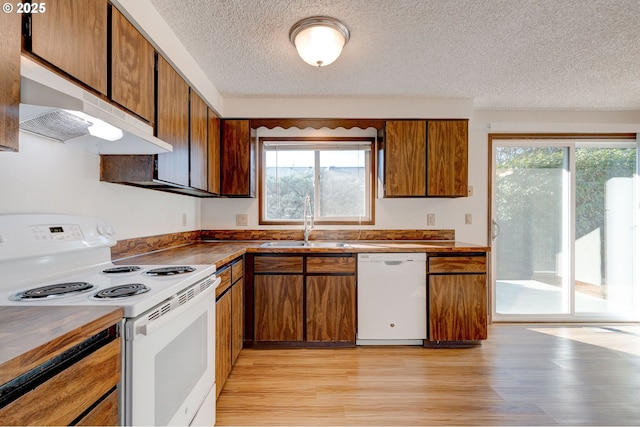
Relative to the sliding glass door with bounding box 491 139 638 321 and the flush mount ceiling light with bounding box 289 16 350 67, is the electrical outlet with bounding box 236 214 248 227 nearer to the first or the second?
the flush mount ceiling light with bounding box 289 16 350 67

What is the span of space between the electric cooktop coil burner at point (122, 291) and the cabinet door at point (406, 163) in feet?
7.24

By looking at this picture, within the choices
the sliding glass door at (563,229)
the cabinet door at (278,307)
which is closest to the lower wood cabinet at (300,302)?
the cabinet door at (278,307)

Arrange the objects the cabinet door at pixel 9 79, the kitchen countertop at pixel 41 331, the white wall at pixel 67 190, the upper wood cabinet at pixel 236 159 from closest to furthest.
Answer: the kitchen countertop at pixel 41 331, the cabinet door at pixel 9 79, the white wall at pixel 67 190, the upper wood cabinet at pixel 236 159

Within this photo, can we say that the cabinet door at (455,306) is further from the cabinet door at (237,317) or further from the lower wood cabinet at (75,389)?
the lower wood cabinet at (75,389)

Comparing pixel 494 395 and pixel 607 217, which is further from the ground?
pixel 607 217

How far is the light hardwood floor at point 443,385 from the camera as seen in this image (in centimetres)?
171

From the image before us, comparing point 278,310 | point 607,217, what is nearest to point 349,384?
point 278,310

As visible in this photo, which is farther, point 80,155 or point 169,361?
point 80,155

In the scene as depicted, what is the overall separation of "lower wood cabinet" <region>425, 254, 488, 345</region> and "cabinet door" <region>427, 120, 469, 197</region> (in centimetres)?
67

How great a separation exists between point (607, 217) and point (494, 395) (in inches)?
105

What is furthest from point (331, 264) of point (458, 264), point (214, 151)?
point (214, 151)

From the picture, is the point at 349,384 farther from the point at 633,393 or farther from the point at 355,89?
the point at 355,89

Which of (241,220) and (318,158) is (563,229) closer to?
(318,158)

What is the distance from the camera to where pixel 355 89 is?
271cm
